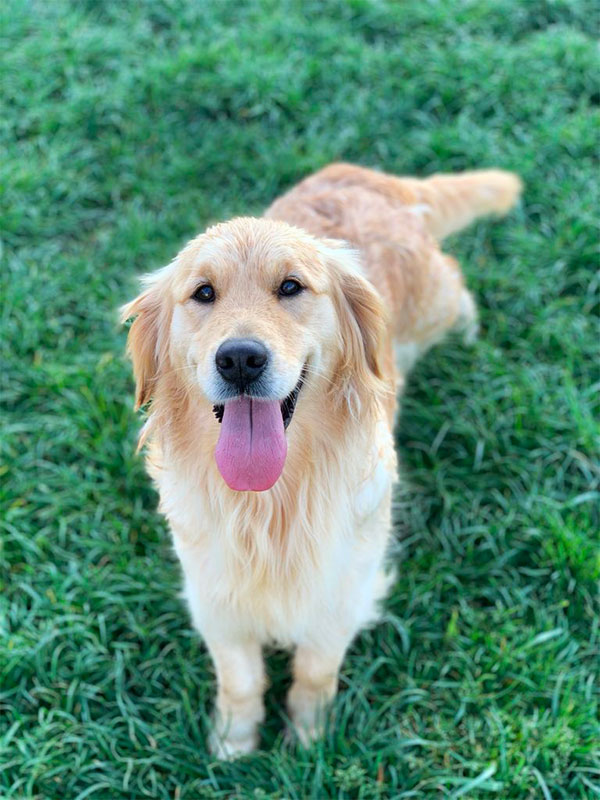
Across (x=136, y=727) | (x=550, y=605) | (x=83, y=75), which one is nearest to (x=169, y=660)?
(x=136, y=727)

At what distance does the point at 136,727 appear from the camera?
2787mm

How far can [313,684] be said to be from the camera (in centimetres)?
274

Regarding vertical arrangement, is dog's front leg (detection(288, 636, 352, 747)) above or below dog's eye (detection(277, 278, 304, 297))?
below

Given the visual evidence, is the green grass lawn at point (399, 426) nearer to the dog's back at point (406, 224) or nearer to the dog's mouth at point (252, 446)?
the dog's back at point (406, 224)

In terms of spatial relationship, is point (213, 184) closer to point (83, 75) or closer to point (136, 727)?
point (83, 75)

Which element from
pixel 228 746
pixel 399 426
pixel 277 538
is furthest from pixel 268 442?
pixel 399 426

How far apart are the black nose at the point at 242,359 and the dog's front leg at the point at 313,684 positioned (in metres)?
1.10

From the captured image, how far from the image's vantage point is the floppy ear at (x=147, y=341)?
2354mm

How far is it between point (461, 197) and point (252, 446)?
2256mm

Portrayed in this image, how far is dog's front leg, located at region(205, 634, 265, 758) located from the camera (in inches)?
104

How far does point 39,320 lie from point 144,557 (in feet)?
4.96

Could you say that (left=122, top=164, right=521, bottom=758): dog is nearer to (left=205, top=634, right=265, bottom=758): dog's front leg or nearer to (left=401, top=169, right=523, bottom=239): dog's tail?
(left=205, top=634, right=265, bottom=758): dog's front leg

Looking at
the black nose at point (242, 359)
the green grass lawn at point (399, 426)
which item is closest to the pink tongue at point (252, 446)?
the black nose at point (242, 359)

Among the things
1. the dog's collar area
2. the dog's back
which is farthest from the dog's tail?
the dog's collar area
